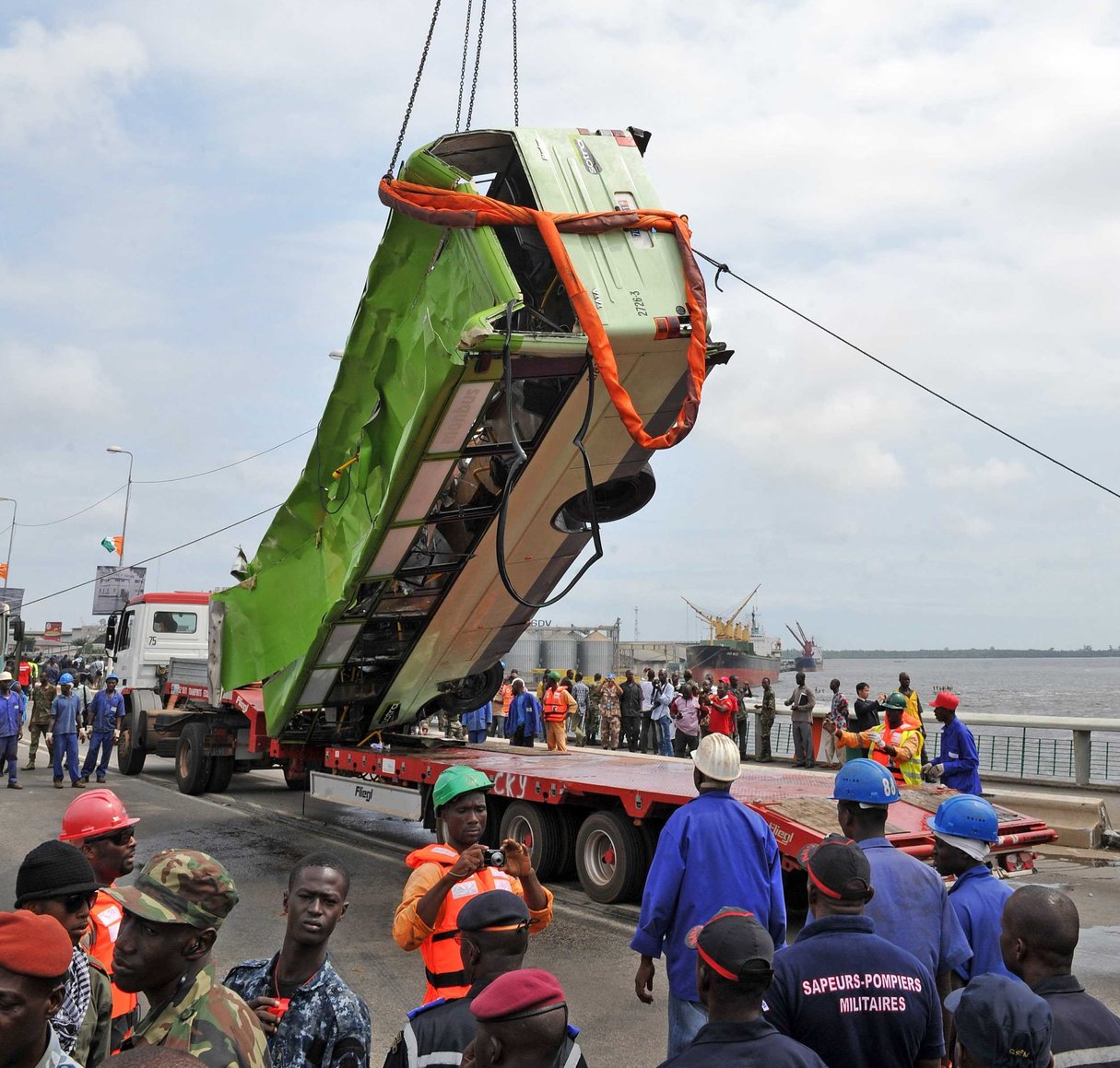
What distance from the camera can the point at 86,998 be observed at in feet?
9.27

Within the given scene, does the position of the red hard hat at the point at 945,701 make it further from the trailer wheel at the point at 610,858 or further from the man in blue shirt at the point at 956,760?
the trailer wheel at the point at 610,858

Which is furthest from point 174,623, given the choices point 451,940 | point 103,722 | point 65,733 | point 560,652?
point 560,652

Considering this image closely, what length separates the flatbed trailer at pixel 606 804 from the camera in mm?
7227

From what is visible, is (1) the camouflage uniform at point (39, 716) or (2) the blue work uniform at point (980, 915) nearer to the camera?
(2) the blue work uniform at point (980, 915)

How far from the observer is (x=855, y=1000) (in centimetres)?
303

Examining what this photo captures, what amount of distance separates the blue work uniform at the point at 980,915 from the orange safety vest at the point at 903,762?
481cm

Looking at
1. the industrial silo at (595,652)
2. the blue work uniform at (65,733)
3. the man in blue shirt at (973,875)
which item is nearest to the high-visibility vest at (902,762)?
the man in blue shirt at (973,875)

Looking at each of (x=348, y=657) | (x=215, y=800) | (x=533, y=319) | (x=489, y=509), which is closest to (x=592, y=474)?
(x=489, y=509)

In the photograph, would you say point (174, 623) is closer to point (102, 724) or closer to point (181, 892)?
point (102, 724)

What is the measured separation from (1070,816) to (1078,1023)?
9403mm

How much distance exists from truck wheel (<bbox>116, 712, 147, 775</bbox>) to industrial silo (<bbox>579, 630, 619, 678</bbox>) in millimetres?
41028

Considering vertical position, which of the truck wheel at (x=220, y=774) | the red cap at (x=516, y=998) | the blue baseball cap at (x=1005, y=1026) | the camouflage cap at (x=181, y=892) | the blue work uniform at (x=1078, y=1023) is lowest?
the truck wheel at (x=220, y=774)

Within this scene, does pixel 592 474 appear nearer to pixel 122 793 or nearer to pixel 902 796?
pixel 902 796

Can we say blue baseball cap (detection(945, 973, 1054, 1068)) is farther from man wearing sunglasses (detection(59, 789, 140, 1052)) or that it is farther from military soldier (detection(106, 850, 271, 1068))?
man wearing sunglasses (detection(59, 789, 140, 1052))
